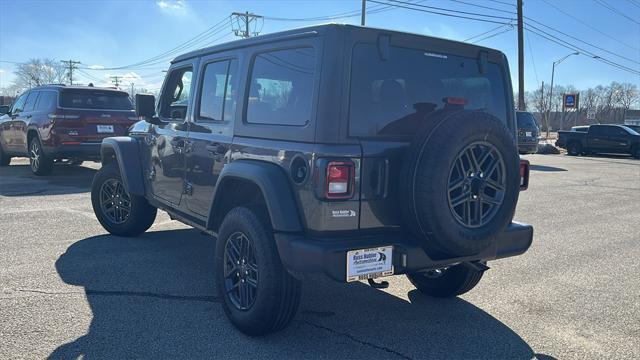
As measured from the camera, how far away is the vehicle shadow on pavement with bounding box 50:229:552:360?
3.46 metres

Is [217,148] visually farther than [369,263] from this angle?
Yes

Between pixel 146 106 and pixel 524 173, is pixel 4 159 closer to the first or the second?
pixel 146 106

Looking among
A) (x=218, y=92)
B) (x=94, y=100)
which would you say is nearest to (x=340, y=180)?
(x=218, y=92)

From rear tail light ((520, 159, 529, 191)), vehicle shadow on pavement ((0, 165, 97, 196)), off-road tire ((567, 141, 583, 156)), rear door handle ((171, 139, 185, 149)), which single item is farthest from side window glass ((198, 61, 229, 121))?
off-road tire ((567, 141, 583, 156))

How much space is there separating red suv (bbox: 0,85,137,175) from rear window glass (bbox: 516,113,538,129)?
13127mm

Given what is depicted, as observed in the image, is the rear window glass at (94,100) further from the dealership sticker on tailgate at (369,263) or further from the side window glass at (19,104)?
the dealership sticker on tailgate at (369,263)

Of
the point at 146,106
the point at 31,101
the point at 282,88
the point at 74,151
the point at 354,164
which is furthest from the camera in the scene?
the point at 31,101

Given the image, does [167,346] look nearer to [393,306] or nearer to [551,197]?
[393,306]

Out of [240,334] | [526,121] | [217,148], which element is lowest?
[240,334]

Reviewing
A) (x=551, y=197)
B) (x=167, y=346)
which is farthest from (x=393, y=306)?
(x=551, y=197)

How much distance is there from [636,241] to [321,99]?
5568mm

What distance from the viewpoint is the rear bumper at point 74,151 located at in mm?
10633

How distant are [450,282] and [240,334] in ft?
5.86

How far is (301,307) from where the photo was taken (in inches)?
167
